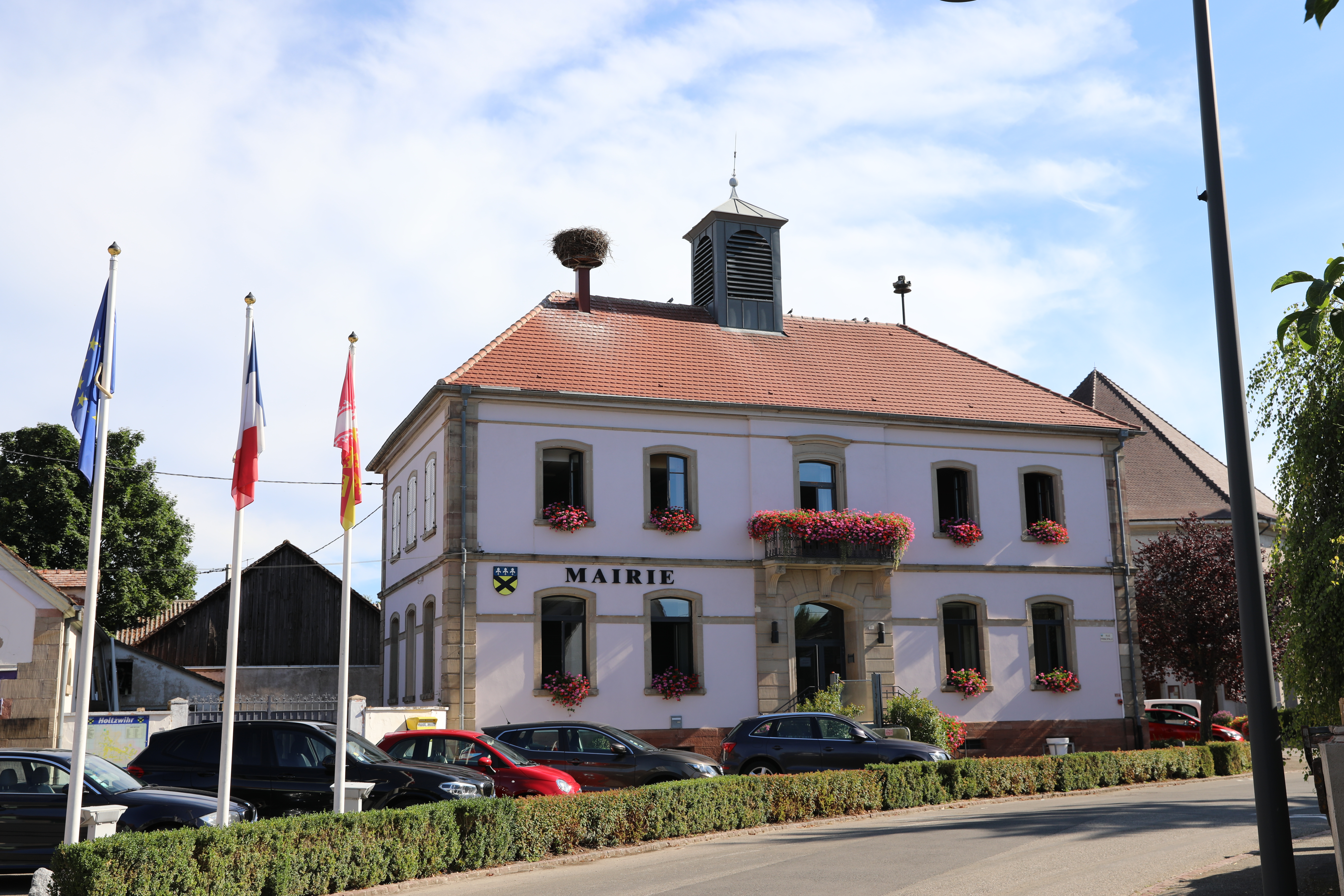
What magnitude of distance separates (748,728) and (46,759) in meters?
11.5

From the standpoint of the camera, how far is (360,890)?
12.2 metres

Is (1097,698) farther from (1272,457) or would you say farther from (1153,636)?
(1272,457)

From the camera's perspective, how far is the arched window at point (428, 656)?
26812 millimetres

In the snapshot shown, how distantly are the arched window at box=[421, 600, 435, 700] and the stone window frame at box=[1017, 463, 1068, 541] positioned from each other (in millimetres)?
14522

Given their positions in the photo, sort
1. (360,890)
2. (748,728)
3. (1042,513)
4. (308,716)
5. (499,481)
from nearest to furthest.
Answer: (360,890) < (748,728) < (308,716) < (499,481) < (1042,513)

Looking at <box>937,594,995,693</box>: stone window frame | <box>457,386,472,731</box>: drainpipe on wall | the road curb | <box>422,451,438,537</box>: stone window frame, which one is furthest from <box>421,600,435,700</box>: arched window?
<box>937,594,995,693</box>: stone window frame

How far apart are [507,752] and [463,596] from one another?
8277mm

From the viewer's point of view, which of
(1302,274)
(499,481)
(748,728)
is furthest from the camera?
(499,481)

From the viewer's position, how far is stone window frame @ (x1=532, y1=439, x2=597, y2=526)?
26031 mm

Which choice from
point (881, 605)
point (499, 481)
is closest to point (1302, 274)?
point (499, 481)

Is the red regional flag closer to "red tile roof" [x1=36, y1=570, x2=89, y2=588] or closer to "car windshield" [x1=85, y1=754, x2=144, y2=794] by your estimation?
"car windshield" [x1=85, y1=754, x2=144, y2=794]

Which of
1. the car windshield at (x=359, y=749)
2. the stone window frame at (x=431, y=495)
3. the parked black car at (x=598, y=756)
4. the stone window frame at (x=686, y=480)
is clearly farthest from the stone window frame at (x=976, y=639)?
the car windshield at (x=359, y=749)

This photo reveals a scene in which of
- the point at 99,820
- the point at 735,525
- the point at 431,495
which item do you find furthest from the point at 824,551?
the point at 99,820

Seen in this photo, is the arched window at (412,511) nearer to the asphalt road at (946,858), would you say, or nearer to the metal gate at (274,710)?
the metal gate at (274,710)
